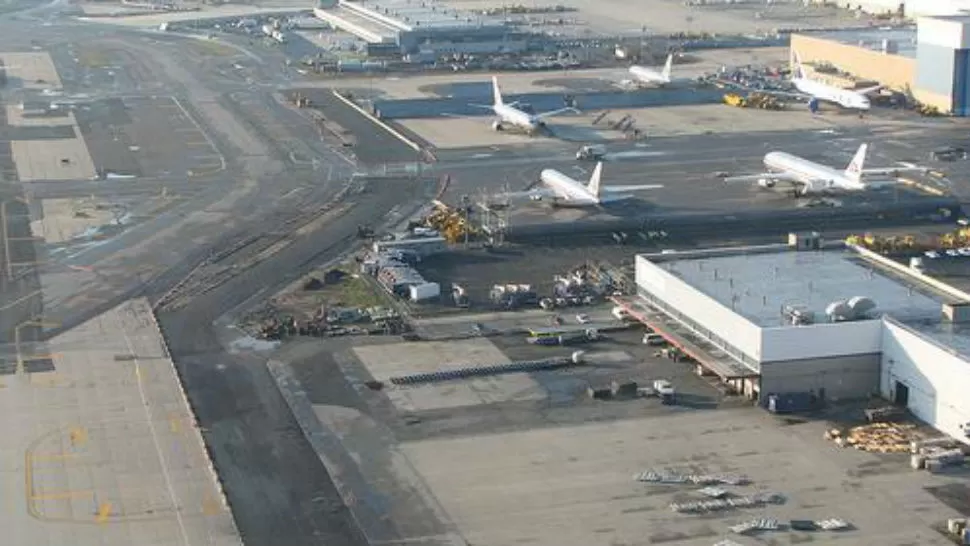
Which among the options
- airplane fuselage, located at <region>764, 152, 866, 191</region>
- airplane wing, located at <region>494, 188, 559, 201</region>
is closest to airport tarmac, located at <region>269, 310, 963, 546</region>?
airplane wing, located at <region>494, 188, 559, 201</region>

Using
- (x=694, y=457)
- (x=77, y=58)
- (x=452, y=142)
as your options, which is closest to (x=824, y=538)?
(x=694, y=457)

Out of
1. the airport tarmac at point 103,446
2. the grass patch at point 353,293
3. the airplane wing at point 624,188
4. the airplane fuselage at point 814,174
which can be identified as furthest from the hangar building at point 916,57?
the airport tarmac at point 103,446

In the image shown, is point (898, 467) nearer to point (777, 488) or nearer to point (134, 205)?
point (777, 488)

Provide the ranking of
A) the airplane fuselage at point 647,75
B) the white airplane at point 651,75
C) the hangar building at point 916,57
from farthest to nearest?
the airplane fuselage at point 647,75 → the white airplane at point 651,75 → the hangar building at point 916,57

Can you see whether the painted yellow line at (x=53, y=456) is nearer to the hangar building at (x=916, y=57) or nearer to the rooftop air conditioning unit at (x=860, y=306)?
the rooftop air conditioning unit at (x=860, y=306)

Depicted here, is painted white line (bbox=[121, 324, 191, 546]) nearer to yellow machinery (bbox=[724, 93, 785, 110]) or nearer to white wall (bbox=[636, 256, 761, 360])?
white wall (bbox=[636, 256, 761, 360])

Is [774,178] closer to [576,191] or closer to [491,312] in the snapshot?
[576,191]
